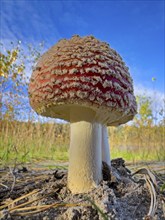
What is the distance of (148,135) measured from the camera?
9375mm

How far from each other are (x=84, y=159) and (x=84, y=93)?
54 cm

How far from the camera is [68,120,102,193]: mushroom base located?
1.73m

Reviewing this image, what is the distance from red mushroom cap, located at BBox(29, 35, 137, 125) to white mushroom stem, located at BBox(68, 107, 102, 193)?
0.48 ft

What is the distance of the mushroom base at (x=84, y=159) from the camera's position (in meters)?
1.73

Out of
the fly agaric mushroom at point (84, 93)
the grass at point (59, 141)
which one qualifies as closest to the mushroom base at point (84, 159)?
the fly agaric mushroom at point (84, 93)

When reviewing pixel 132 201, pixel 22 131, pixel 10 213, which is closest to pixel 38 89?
pixel 10 213

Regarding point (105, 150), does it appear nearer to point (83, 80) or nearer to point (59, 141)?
point (83, 80)

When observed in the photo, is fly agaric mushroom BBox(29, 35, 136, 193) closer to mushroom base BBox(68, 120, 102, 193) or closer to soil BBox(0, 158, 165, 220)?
mushroom base BBox(68, 120, 102, 193)

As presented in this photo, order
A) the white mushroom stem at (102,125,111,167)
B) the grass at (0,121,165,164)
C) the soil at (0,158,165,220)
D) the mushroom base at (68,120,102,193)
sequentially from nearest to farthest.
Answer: the soil at (0,158,165,220)
the mushroom base at (68,120,102,193)
the white mushroom stem at (102,125,111,167)
the grass at (0,121,165,164)

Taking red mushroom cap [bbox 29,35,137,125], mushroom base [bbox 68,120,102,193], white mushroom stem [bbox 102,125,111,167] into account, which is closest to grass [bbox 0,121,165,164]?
white mushroom stem [bbox 102,125,111,167]

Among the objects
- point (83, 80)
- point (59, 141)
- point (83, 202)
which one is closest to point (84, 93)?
point (83, 80)

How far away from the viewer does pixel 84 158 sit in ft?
5.70

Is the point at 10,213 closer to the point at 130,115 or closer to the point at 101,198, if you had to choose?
the point at 101,198

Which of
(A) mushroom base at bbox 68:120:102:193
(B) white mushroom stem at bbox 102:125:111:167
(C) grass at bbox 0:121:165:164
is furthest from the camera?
(C) grass at bbox 0:121:165:164
